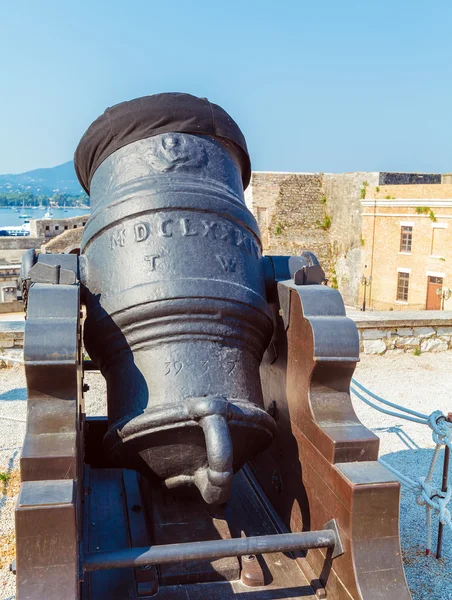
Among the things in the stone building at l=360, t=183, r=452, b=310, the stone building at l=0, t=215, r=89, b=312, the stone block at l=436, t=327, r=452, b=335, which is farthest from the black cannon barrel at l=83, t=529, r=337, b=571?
the stone building at l=360, t=183, r=452, b=310

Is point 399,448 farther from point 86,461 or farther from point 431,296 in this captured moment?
point 431,296

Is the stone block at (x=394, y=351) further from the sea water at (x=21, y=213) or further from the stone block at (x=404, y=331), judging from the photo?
the sea water at (x=21, y=213)

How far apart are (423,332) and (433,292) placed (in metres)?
18.3

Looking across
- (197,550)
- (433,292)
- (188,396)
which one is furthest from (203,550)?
(433,292)

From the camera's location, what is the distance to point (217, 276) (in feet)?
8.31

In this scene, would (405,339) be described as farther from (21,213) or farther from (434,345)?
(21,213)

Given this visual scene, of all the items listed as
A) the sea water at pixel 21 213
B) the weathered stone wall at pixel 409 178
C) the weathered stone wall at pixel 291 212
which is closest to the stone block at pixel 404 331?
the weathered stone wall at pixel 409 178

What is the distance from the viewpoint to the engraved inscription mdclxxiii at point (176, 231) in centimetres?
256

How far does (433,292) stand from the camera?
79.4ft

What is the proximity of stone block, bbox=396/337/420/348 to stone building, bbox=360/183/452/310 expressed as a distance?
16.8 meters

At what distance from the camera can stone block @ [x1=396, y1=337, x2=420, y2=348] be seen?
6.86 meters

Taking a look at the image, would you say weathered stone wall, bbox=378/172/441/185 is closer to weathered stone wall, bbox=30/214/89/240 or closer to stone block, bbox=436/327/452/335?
weathered stone wall, bbox=30/214/89/240

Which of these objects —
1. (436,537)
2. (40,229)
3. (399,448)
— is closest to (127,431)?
(436,537)

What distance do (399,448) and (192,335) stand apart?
286 centimetres
